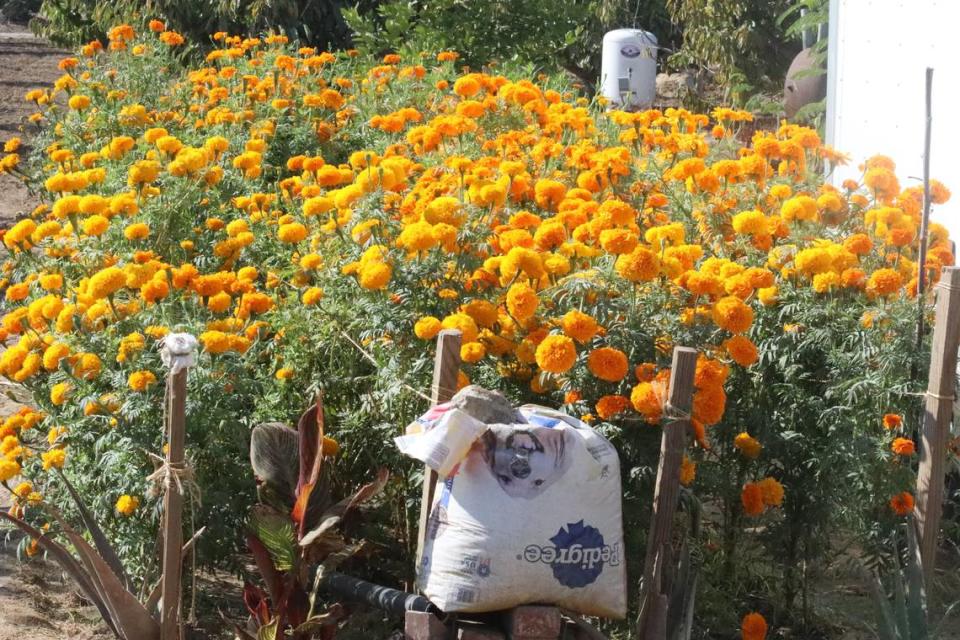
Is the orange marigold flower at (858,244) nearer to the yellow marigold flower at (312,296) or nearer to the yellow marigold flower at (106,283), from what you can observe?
the yellow marigold flower at (312,296)

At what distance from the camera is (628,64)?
11.1 meters

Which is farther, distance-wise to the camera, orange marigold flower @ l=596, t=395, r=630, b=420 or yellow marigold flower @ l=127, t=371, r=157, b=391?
yellow marigold flower @ l=127, t=371, r=157, b=391

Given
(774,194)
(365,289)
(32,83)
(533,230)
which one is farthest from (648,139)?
(32,83)

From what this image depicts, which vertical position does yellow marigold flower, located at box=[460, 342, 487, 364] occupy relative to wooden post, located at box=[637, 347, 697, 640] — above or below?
above

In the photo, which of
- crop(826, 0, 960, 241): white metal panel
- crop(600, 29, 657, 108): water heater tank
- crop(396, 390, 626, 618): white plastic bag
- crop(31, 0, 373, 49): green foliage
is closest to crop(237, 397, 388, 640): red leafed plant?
crop(396, 390, 626, 618): white plastic bag

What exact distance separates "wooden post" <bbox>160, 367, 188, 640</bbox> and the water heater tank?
28.0 feet

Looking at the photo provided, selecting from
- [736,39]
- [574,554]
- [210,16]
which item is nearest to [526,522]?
[574,554]

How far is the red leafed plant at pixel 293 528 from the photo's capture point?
3.05 metres

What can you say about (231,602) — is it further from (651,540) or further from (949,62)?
(949,62)

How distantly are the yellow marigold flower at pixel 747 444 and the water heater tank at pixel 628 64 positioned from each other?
7935 millimetres

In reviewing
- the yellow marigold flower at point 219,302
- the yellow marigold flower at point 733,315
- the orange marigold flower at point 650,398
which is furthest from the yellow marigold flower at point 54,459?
the yellow marigold flower at point 733,315

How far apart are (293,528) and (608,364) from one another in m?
0.91

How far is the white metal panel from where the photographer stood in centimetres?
497

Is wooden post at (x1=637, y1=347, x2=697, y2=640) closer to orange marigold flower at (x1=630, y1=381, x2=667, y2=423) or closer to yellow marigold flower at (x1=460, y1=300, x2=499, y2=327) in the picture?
orange marigold flower at (x1=630, y1=381, x2=667, y2=423)
